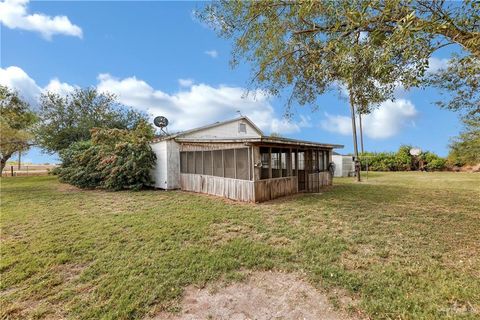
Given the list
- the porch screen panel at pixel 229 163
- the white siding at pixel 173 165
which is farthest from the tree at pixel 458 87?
the white siding at pixel 173 165

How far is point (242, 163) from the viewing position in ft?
27.7

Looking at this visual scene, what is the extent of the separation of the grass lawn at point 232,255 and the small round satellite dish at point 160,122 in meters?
8.10

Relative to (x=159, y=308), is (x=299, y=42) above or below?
above

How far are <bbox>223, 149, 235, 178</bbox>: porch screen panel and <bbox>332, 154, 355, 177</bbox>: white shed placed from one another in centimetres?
1330

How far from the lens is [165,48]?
11.0 m

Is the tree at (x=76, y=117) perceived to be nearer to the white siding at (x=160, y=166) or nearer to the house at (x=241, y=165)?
the white siding at (x=160, y=166)

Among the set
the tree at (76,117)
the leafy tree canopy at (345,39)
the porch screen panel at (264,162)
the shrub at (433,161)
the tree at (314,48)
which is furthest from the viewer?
the shrub at (433,161)

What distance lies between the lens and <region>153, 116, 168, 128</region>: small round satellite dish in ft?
47.0

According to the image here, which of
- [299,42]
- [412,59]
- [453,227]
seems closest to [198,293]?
[412,59]

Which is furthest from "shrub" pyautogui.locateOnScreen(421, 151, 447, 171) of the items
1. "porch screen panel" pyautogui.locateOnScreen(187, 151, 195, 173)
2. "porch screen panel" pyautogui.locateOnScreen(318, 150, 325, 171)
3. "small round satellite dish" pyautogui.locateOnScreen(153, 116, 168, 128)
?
"small round satellite dish" pyautogui.locateOnScreen(153, 116, 168, 128)

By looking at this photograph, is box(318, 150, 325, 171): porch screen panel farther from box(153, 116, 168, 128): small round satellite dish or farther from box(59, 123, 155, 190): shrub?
box(153, 116, 168, 128): small round satellite dish

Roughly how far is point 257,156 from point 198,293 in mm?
5563

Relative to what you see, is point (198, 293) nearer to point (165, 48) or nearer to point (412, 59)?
point (412, 59)

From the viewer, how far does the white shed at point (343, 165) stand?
19219mm
